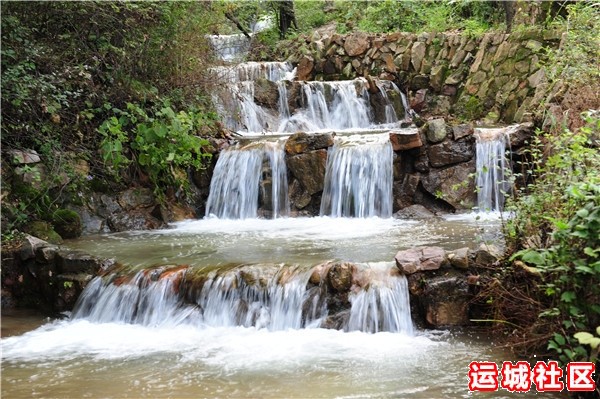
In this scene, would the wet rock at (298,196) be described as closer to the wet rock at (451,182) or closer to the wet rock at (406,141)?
the wet rock at (406,141)

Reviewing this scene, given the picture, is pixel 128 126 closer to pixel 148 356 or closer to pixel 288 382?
pixel 148 356

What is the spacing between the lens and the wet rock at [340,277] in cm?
623

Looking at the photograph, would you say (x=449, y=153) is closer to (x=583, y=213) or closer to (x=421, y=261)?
(x=421, y=261)

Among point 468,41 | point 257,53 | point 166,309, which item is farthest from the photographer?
point 257,53

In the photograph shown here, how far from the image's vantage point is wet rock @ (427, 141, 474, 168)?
10.2 metres

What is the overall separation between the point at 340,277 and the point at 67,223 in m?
4.77

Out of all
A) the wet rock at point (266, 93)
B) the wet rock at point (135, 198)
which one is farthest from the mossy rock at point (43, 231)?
the wet rock at point (266, 93)

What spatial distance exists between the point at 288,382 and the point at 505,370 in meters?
1.64

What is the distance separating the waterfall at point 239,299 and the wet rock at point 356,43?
1001 centimetres

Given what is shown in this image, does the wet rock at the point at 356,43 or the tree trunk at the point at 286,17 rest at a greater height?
the tree trunk at the point at 286,17

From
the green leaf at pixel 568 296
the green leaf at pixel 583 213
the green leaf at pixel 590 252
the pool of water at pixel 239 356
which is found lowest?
the pool of water at pixel 239 356

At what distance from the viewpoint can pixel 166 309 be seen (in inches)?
261

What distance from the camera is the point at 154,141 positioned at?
32.4ft

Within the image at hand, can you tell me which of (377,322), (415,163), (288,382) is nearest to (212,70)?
(415,163)
